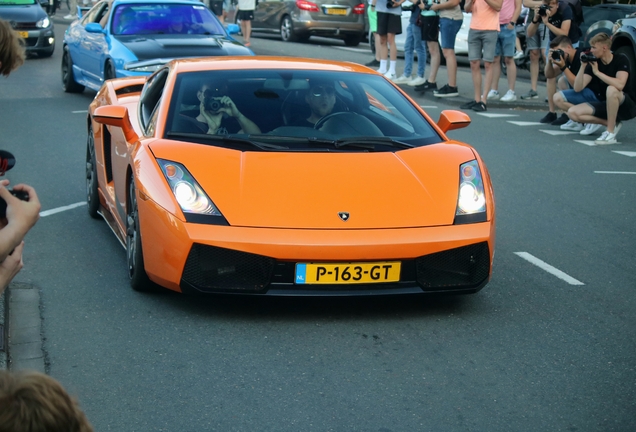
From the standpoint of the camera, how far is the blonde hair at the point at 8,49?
3.07 m

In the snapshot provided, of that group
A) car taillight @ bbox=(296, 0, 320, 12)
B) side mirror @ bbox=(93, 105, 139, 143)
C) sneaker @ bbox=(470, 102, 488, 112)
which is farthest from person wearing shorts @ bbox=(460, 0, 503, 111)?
car taillight @ bbox=(296, 0, 320, 12)

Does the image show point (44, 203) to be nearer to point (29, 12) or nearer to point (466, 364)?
point (466, 364)

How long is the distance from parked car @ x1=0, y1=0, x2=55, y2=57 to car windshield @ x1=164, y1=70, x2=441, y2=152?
15960mm

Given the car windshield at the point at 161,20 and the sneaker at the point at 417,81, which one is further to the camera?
the sneaker at the point at 417,81

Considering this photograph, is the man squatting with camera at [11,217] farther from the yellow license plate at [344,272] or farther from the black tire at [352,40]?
the black tire at [352,40]

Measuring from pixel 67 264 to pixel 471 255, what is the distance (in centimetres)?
257

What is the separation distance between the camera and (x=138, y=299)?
567 centimetres

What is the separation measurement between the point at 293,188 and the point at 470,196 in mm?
983

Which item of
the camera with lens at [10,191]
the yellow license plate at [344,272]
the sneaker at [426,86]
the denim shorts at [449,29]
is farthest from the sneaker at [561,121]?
the camera with lens at [10,191]

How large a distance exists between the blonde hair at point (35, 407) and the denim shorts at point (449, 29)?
13477 mm

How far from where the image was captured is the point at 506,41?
48.6 feet

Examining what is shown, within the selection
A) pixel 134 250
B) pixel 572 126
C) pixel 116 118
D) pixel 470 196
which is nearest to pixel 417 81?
pixel 572 126

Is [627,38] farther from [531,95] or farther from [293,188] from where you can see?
[293,188]

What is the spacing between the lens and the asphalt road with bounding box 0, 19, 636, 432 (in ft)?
13.5
